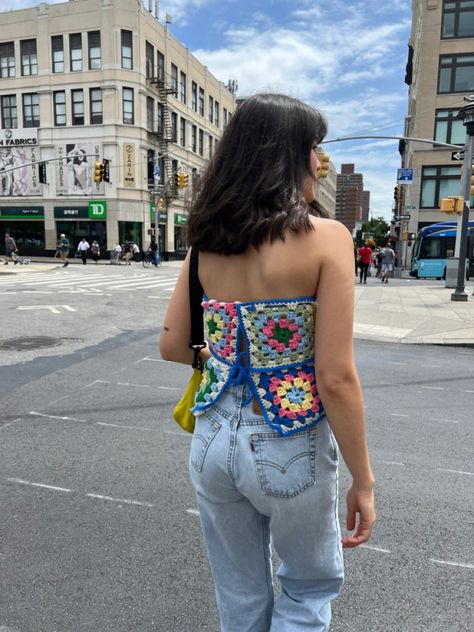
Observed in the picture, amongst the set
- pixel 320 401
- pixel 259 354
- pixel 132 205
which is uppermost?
pixel 132 205

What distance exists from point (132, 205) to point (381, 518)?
124 ft

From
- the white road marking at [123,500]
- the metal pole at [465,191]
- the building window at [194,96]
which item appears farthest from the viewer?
the building window at [194,96]

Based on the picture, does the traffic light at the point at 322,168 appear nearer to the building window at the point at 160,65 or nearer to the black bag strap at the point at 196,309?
the black bag strap at the point at 196,309

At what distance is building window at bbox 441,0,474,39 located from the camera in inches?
1401

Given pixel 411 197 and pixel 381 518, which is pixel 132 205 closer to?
pixel 411 197

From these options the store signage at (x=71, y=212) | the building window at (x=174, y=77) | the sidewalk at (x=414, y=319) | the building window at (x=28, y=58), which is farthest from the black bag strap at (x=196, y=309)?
the building window at (x=174, y=77)

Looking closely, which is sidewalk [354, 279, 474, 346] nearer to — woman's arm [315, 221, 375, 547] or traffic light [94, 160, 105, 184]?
woman's arm [315, 221, 375, 547]

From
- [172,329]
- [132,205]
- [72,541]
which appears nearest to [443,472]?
[72,541]

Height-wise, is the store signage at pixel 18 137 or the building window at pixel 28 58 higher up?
the building window at pixel 28 58

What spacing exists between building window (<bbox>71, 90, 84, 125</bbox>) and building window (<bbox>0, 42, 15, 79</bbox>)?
5.87 meters

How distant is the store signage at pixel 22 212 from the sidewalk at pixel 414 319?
103 ft

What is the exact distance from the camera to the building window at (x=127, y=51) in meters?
37.0

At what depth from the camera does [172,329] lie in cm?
163

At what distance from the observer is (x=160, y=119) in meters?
41.0
